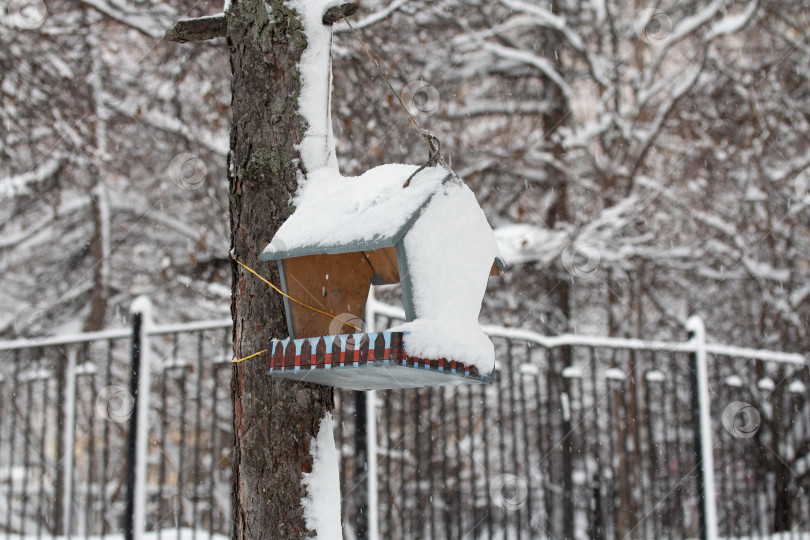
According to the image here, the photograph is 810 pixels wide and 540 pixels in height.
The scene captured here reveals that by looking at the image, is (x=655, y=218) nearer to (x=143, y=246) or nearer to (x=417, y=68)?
(x=417, y=68)

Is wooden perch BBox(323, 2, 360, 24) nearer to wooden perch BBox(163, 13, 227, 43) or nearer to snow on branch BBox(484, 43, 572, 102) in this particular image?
wooden perch BBox(163, 13, 227, 43)

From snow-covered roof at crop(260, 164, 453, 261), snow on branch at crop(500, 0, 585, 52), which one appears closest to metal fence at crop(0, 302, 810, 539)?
snow-covered roof at crop(260, 164, 453, 261)

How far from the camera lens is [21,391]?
10062 millimetres

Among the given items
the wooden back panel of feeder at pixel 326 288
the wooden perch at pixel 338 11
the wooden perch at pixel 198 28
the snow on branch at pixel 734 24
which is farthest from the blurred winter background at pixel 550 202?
the wooden back panel of feeder at pixel 326 288

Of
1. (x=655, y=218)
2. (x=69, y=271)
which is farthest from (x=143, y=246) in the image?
(x=655, y=218)

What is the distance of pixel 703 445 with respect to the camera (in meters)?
4.42

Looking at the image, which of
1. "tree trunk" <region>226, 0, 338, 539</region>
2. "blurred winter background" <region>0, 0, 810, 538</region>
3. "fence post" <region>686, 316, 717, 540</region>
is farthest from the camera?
"blurred winter background" <region>0, 0, 810, 538</region>

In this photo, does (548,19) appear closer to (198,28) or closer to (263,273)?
(198,28)

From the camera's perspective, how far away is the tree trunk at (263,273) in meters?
2.09

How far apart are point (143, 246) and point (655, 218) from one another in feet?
17.6

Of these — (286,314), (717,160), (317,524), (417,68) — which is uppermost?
→ (417,68)

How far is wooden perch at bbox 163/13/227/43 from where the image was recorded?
245 centimetres

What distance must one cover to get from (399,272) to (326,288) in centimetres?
28

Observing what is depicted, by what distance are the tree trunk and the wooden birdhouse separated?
0.33ft
